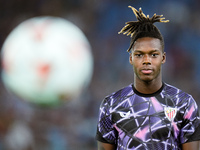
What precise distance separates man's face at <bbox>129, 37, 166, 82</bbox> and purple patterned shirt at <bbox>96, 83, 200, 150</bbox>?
0.17m

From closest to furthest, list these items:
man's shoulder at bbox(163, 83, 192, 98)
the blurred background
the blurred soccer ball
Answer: man's shoulder at bbox(163, 83, 192, 98)
the blurred background
the blurred soccer ball

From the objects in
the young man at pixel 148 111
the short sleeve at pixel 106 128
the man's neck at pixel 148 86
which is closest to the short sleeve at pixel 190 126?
the young man at pixel 148 111

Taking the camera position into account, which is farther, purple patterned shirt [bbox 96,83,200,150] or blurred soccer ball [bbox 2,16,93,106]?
blurred soccer ball [bbox 2,16,93,106]

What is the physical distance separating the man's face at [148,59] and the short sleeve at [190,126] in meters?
0.34

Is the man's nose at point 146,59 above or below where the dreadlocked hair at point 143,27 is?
below

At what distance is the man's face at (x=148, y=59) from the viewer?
2.76 metres

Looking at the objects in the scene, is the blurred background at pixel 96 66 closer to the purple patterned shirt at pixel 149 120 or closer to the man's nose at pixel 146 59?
the purple patterned shirt at pixel 149 120

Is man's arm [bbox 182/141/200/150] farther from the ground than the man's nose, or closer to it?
closer to it

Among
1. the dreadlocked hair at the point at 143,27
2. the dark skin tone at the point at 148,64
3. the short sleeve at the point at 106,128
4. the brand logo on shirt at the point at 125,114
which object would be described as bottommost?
the short sleeve at the point at 106,128

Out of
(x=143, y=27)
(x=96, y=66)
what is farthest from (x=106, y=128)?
(x=96, y=66)

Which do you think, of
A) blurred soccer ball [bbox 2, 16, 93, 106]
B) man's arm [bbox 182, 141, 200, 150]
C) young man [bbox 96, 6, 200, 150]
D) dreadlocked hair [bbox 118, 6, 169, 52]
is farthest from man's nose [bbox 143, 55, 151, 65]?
blurred soccer ball [bbox 2, 16, 93, 106]

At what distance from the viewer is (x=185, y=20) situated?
7.60m

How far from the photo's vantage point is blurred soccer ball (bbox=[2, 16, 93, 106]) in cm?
750

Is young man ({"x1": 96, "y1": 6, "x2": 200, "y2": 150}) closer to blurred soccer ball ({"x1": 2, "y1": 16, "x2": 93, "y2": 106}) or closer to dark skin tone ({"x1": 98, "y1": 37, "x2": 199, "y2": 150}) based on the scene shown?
dark skin tone ({"x1": 98, "y1": 37, "x2": 199, "y2": 150})
